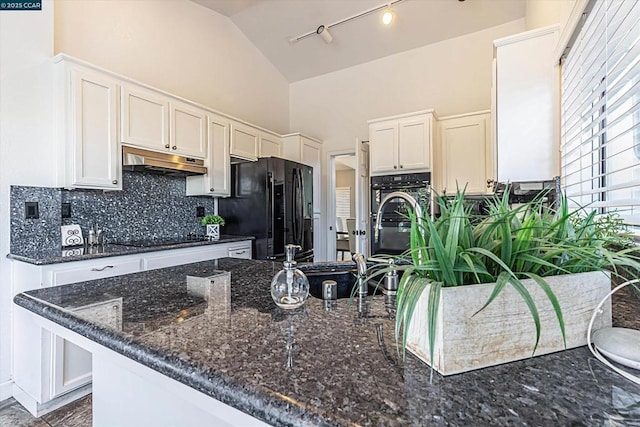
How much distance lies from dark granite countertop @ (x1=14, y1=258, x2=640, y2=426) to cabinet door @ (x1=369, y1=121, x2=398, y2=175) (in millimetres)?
2958

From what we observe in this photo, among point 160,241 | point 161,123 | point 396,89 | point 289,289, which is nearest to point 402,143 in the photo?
point 396,89

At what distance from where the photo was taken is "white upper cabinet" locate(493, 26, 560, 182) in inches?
76.8

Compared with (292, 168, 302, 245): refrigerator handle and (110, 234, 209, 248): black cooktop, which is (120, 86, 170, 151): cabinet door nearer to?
(110, 234, 209, 248): black cooktop

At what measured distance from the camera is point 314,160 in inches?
183

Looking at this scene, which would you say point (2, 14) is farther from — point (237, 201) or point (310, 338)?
point (310, 338)

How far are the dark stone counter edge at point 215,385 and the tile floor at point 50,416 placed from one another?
1.59 metres

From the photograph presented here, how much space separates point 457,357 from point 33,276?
2.42m

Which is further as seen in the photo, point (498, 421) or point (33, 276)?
point (33, 276)

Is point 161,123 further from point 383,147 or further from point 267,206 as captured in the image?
point 383,147

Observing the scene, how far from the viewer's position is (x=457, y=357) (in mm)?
529

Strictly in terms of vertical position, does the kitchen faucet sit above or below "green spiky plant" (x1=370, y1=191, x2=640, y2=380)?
below

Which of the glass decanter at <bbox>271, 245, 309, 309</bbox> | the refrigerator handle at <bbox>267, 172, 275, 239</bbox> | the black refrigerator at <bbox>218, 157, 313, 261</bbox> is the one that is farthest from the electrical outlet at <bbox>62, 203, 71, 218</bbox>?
the glass decanter at <bbox>271, 245, 309, 309</bbox>

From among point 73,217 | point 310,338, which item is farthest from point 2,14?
point 310,338

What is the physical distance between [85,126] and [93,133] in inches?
2.7
